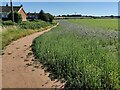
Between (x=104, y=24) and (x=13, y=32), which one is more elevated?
(x=13, y=32)

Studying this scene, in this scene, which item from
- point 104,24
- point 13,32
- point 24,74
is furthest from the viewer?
point 104,24

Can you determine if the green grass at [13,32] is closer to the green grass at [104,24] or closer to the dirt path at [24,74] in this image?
the dirt path at [24,74]

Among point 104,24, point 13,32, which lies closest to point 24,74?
point 13,32

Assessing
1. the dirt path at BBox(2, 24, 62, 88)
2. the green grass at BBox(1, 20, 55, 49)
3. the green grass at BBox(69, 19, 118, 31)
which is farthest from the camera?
the green grass at BBox(69, 19, 118, 31)

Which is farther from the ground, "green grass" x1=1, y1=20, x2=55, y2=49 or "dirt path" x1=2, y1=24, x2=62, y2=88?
"green grass" x1=1, y1=20, x2=55, y2=49

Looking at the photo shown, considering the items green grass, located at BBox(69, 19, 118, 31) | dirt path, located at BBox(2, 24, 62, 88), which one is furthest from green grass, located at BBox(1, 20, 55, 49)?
green grass, located at BBox(69, 19, 118, 31)

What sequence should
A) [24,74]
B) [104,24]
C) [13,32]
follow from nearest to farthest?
[24,74] → [13,32] → [104,24]

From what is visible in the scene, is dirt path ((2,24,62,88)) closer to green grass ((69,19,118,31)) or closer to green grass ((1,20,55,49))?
green grass ((1,20,55,49))

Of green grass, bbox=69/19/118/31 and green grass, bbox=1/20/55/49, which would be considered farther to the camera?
green grass, bbox=69/19/118/31

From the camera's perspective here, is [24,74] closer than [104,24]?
Yes

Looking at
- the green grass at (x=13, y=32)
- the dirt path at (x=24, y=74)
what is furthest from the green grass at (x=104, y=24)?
the dirt path at (x=24, y=74)

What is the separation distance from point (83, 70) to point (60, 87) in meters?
0.96

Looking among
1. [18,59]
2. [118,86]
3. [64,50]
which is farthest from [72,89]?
[18,59]

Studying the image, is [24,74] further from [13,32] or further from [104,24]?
[104,24]
